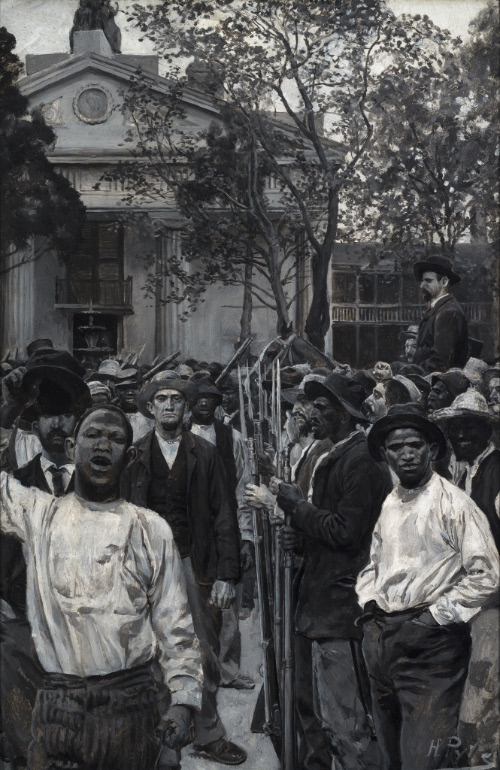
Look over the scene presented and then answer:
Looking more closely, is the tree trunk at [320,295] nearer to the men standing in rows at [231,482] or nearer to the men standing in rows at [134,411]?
the men standing in rows at [231,482]

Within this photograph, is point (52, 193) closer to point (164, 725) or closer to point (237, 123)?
point (237, 123)

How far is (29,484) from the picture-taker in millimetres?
5004

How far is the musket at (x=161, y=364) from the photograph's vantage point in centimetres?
534

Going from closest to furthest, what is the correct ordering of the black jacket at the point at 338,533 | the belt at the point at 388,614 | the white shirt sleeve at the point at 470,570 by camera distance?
the white shirt sleeve at the point at 470,570
the belt at the point at 388,614
the black jacket at the point at 338,533

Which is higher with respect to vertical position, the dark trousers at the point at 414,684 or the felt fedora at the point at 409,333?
the felt fedora at the point at 409,333

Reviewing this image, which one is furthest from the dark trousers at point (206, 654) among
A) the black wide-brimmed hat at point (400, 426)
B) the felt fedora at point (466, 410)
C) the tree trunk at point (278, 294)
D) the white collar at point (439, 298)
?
the white collar at point (439, 298)

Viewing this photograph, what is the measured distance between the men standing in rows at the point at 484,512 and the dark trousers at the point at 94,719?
159cm

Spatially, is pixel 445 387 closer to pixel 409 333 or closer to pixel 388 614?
pixel 409 333

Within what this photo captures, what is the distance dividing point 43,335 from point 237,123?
1.54 meters

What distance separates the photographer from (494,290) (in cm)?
542

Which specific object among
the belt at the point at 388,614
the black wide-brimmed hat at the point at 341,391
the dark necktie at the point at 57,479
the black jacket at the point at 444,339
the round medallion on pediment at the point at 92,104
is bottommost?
the belt at the point at 388,614

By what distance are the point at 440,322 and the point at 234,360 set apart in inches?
43.9

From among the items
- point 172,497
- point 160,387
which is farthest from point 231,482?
point 160,387

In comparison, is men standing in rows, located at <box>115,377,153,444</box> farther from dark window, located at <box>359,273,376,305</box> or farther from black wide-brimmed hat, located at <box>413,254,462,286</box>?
black wide-brimmed hat, located at <box>413,254,462,286</box>
